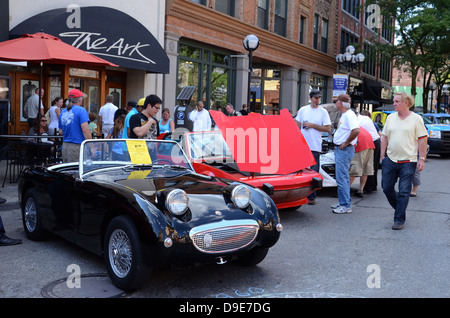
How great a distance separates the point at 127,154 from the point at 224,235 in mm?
1808

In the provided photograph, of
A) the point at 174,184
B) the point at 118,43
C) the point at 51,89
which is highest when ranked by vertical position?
the point at 118,43

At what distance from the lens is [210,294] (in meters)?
Answer: 4.34

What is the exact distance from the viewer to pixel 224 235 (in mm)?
4395

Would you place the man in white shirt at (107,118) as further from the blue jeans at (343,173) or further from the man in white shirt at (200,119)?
the blue jeans at (343,173)

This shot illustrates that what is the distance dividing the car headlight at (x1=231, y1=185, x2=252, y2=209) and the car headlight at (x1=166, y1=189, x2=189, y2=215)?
1.81ft

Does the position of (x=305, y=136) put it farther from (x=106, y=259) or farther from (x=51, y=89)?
(x=51, y=89)

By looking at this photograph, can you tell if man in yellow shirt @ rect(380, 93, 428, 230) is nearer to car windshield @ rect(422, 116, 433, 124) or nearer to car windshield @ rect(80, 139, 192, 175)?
car windshield @ rect(80, 139, 192, 175)

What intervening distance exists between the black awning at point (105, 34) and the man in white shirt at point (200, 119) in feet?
5.34

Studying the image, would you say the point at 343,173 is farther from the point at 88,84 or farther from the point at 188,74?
the point at 188,74

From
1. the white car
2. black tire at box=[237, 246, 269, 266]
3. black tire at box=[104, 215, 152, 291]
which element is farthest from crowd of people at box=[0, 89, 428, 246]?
black tire at box=[237, 246, 269, 266]

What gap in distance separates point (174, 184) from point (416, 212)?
5.23m

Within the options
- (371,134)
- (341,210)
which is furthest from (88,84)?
(341,210)

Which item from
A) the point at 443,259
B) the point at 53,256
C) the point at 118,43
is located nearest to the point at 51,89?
the point at 118,43

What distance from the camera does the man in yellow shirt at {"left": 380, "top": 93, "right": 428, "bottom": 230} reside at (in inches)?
280
